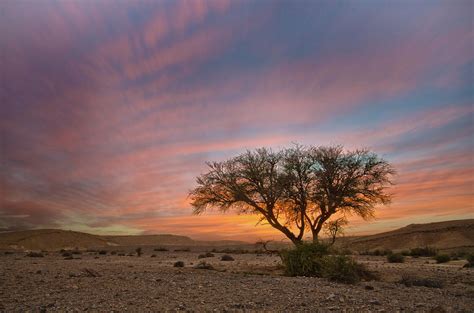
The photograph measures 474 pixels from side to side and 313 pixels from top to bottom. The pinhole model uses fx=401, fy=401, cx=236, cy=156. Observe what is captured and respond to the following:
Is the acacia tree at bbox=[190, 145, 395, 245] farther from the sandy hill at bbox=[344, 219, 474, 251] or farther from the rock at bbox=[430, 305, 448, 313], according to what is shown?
the sandy hill at bbox=[344, 219, 474, 251]

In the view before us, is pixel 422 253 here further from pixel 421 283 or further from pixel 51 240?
pixel 51 240

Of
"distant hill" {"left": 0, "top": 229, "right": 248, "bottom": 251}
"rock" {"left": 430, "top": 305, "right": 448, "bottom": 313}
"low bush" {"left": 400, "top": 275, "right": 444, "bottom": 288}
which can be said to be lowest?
"rock" {"left": 430, "top": 305, "right": 448, "bottom": 313}

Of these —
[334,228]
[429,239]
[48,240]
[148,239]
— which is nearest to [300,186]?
[334,228]

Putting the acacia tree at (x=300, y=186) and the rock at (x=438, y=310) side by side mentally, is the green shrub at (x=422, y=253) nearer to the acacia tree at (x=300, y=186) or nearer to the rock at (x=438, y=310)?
the acacia tree at (x=300, y=186)

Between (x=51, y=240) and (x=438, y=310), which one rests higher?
(x=51, y=240)

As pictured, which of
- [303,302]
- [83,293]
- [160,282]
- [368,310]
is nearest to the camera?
[368,310]

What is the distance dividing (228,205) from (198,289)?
14.0 metres

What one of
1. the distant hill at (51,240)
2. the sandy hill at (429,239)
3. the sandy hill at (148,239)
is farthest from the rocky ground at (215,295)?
the sandy hill at (148,239)

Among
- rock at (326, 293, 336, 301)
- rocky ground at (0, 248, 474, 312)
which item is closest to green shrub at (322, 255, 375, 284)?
rocky ground at (0, 248, 474, 312)

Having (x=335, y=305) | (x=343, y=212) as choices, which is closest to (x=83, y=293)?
(x=335, y=305)

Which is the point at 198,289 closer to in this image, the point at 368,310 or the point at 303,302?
the point at 303,302

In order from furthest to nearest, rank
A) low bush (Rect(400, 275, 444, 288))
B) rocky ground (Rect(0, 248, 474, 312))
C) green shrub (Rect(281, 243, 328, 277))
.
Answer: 1. green shrub (Rect(281, 243, 328, 277))
2. low bush (Rect(400, 275, 444, 288))
3. rocky ground (Rect(0, 248, 474, 312))

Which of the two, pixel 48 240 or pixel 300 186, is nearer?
pixel 300 186

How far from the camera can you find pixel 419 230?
68.6m
